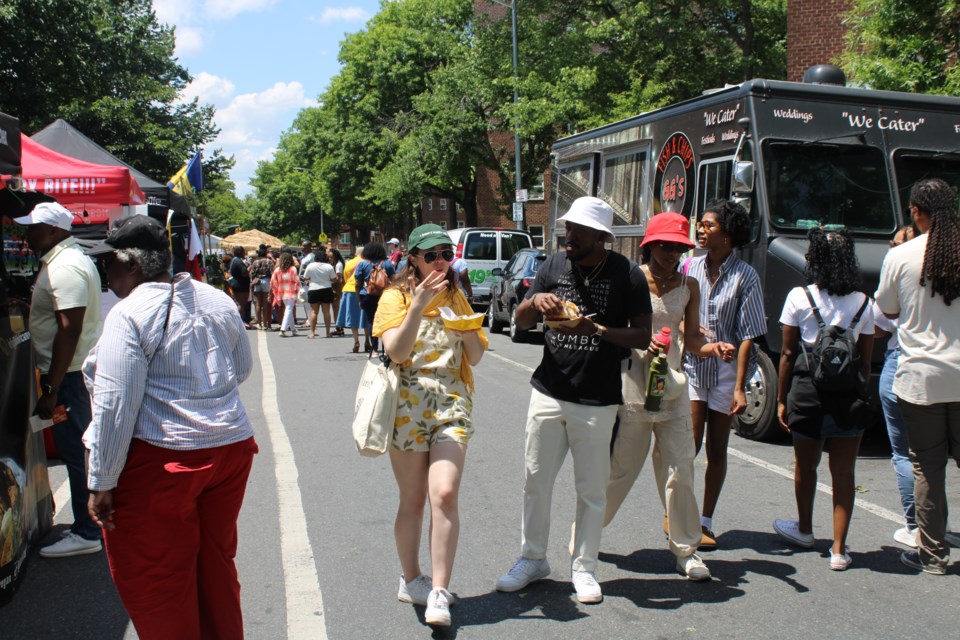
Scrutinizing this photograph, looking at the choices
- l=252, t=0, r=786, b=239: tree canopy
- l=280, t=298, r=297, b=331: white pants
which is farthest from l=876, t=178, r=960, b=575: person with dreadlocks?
l=252, t=0, r=786, b=239: tree canopy

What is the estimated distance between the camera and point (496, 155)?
34.3m

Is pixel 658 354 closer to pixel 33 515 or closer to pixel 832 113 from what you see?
pixel 33 515

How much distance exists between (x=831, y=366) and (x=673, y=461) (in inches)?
38.1

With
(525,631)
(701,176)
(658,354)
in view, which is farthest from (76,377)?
(701,176)

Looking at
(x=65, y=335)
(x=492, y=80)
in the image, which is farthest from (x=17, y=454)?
(x=492, y=80)

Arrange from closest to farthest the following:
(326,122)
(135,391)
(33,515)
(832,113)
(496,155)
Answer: (135,391)
(33,515)
(832,113)
(496,155)
(326,122)

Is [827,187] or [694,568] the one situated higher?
[827,187]

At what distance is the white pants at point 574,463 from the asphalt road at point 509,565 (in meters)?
0.27

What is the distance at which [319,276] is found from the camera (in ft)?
56.2

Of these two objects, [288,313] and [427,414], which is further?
[288,313]

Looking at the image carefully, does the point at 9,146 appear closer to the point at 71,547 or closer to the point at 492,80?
the point at 71,547

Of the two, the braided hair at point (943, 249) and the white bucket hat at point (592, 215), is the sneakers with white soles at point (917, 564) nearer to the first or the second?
the braided hair at point (943, 249)

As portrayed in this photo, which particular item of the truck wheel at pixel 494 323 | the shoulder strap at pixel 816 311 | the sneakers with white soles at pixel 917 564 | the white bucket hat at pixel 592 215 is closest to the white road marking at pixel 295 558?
the white bucket hat at pixel 592 215

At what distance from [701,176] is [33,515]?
6.91 m
